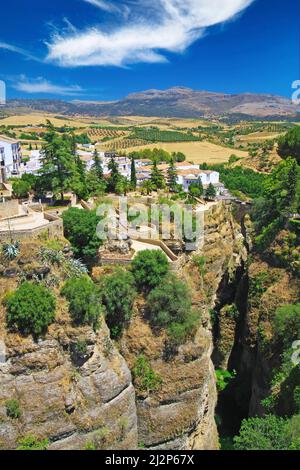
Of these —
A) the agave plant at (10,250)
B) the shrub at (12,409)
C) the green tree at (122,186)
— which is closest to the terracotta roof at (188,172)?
the green tree at (122,186)

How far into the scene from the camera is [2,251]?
22.3 metres

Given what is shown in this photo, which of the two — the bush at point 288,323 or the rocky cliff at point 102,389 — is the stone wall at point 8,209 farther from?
the bush at point 288,323

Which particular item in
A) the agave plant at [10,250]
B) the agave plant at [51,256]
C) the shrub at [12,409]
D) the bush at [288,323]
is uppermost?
the agave plant at [10,250]

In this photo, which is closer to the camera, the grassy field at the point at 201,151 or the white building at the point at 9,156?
the white building at the point at 9,156

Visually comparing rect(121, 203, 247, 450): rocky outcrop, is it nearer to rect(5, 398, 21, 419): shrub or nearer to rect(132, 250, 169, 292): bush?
rect(132, 250, 169, 292): bush

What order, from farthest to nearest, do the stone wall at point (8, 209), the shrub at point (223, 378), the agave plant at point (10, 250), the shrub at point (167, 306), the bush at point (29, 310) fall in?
the shrub at point (223, 378)
the stone wall at point (8, 209)
the shrub at point (167, 306)
the agave plant at point (10, 250)
the bush at point (29, 310)

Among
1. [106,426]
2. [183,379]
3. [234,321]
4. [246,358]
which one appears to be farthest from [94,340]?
[234,321]

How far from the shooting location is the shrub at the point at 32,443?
19406 millimetres

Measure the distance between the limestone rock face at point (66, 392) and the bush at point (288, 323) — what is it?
11.2m

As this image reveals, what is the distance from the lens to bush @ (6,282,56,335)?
2038 centimetres

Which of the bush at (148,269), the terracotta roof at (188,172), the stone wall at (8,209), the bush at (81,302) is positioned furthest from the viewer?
the terracotta roof at (188,172)

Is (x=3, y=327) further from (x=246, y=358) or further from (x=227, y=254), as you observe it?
(x=227, y=254)

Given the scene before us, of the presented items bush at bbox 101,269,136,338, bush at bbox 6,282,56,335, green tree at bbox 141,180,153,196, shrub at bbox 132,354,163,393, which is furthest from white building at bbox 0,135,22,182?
shrub at bbox 132,354,163,393

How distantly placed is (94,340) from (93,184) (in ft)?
69.6
